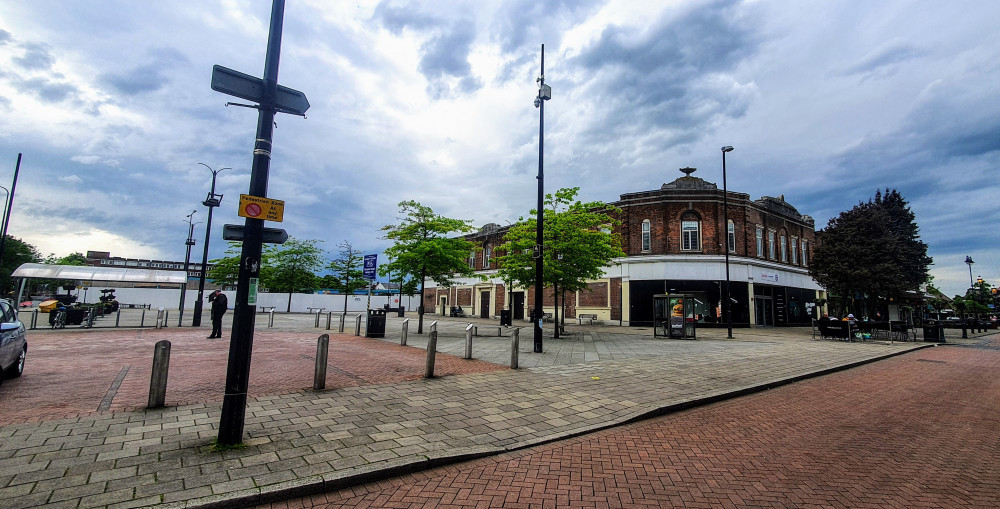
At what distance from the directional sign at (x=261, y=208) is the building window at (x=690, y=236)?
2967 centimetres

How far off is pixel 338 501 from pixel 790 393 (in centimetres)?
848

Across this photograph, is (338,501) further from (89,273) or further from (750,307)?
(750,307)

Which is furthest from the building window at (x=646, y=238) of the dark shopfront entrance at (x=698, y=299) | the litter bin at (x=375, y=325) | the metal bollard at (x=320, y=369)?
the metal bollard at (x=320, y=369)

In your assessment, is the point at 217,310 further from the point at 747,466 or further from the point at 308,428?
the point at 747,466

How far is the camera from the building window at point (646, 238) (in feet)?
100

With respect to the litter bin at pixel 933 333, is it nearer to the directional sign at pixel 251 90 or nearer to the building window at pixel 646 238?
the building window at pixel 646 238

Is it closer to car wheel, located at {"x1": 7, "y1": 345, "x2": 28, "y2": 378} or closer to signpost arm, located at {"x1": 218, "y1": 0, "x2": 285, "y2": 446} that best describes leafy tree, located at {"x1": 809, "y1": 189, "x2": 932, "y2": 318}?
signpost arm, located at {"x1": 218, "y1": 0, "x2": 285, "y2": 446}

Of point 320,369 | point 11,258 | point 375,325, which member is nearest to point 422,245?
point 375,325

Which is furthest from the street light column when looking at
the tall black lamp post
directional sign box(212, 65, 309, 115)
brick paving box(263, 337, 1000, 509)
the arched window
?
the arched window

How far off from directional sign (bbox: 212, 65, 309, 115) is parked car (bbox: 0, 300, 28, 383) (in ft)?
19.4

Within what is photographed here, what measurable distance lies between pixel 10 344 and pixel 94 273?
18708 mm

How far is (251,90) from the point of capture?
16.0ft

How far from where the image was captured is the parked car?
22.3 feet

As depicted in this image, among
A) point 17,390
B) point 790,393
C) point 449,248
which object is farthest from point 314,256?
point 790,393
